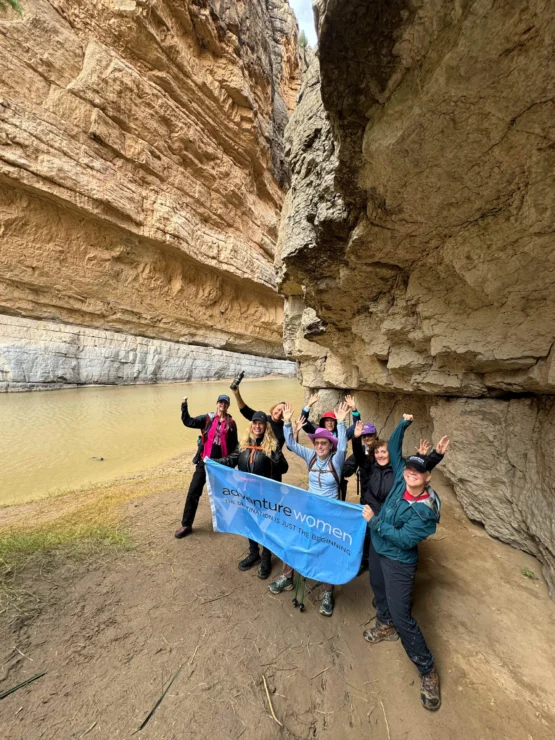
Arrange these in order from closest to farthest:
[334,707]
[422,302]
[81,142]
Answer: [334,707] < [422,302] < [81,142]

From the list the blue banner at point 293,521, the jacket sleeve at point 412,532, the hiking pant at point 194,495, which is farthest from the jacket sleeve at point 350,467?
the hiking pant at point 194,495

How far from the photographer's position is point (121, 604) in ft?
9.57

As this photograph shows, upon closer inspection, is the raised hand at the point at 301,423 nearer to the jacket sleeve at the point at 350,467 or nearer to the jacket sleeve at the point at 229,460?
the jacket sleeve at the point at 350,467

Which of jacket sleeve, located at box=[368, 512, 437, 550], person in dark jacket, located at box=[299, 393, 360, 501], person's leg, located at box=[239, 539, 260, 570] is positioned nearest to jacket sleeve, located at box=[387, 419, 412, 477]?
person in dark jacket, located at box=[299, 393, 360, 501]

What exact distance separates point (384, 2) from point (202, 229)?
21331 millimetres

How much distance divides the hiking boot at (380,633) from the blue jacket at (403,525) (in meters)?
0.86

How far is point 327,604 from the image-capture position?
115 inches

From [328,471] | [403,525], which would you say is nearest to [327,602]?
[328,471]

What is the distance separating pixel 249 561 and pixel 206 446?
1.54m

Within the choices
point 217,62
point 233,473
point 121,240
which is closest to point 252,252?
point 121,240

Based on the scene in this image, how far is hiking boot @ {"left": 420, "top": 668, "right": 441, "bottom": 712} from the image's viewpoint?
207 centimetres

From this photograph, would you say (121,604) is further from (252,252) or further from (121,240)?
(252,252)

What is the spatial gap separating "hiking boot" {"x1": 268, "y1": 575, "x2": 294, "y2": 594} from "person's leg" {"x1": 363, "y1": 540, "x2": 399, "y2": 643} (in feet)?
2.88

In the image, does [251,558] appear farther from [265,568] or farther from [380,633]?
[380,633]
